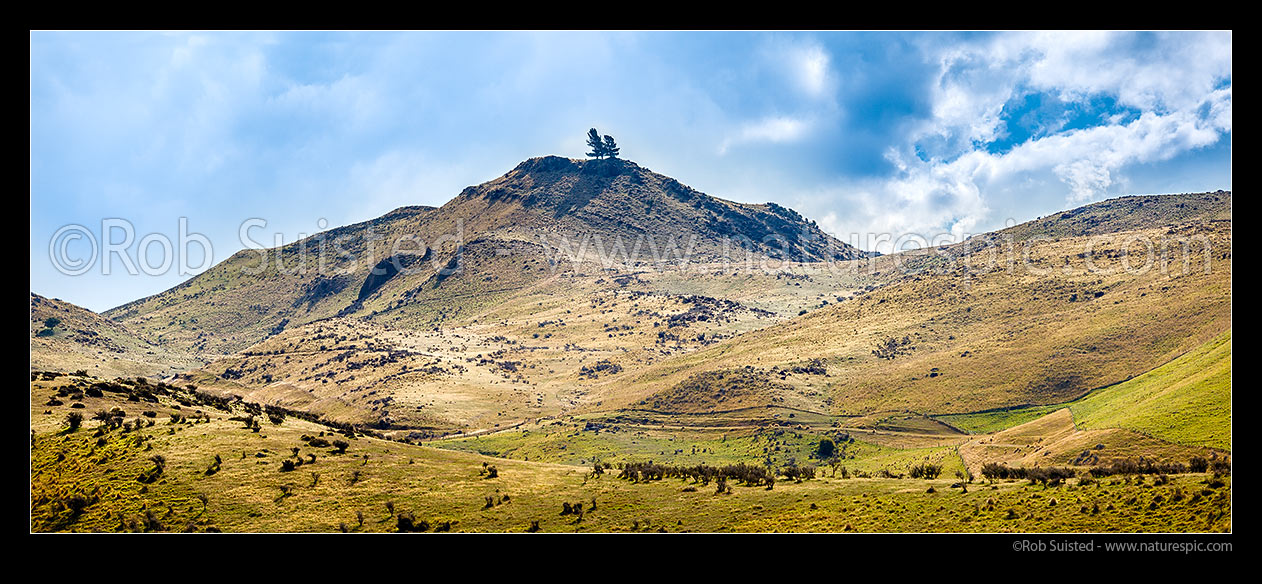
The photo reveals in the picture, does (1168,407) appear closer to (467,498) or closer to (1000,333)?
(467,498)

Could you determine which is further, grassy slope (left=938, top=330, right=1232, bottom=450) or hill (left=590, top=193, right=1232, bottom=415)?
hill (left=590, top=193, right=1232, bottom=415)

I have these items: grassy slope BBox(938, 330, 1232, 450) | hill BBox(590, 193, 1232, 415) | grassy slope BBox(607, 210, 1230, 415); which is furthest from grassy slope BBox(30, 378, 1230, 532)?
grassy slope BBox(607, 210, 1230, 415)

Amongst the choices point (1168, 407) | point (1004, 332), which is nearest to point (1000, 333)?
point (1004, 332)

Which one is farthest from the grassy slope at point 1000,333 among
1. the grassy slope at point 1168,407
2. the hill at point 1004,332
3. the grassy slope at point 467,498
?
the grassy slope at point 467,498

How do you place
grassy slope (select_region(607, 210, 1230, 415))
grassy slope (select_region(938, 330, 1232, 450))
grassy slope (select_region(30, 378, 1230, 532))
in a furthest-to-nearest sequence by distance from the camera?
grassy slope (select_region(607, 210, 1230, 415)), grassy slope (select_region(938, 330, 1232, 450)), grassy slope (select_region(30, 378, 1230, 532))

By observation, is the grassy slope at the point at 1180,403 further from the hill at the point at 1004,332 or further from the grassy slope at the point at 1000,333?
the grassy slope at the point at 1000,333

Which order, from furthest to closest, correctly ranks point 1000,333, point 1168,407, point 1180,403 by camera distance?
1. point 1000,333
2. point 1168,407
3. point 1180,403

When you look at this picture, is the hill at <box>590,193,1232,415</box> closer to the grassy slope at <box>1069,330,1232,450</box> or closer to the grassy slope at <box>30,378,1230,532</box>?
the grassy slope at <box>1069,330,1232,450</box>

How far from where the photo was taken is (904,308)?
561 ft
